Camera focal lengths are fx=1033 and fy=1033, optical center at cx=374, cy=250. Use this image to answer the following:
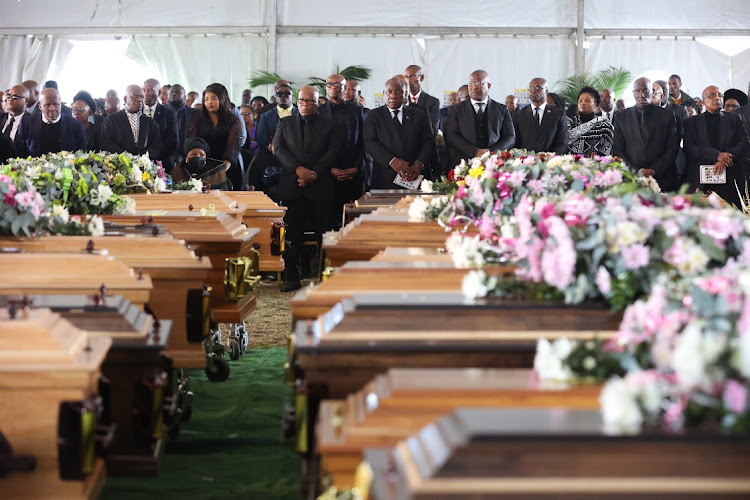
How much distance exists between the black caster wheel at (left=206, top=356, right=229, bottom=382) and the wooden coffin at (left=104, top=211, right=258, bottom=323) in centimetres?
27

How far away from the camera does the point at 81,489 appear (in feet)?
8.30

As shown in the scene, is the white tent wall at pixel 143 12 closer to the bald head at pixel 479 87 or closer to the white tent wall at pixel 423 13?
the white tent wall at pixel 423 13

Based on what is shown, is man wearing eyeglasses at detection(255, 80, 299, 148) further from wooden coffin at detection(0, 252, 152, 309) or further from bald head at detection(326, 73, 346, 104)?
wooden coffin at detection(0, 252, 152, 309)

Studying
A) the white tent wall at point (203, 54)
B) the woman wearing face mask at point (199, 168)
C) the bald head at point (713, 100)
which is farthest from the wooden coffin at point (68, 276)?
the white tent wall at point (203, 54)

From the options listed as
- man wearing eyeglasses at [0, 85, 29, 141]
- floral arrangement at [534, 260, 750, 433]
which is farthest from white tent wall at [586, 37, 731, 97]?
floral arrangement at [534, 260, 750, 433]

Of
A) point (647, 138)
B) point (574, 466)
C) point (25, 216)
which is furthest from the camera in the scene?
point (647, 138)

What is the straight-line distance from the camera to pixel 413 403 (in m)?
2.13

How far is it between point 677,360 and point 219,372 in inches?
156

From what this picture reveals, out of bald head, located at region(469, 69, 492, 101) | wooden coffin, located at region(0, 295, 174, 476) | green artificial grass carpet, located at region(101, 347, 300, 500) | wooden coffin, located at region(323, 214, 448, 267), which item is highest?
bald head, located at region(469, 69, 492, 101)

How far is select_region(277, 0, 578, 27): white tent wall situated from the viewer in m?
16.1

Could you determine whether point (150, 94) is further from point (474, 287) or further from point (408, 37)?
point (474, 287)

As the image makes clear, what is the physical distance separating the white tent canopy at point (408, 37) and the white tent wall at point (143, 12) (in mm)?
16

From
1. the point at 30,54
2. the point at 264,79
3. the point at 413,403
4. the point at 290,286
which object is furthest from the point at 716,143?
the point at 30,54

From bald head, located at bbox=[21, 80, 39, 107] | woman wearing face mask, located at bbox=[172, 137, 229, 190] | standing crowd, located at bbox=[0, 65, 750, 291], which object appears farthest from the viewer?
bald head, located at bbox=[21, 80, 39, 107]
